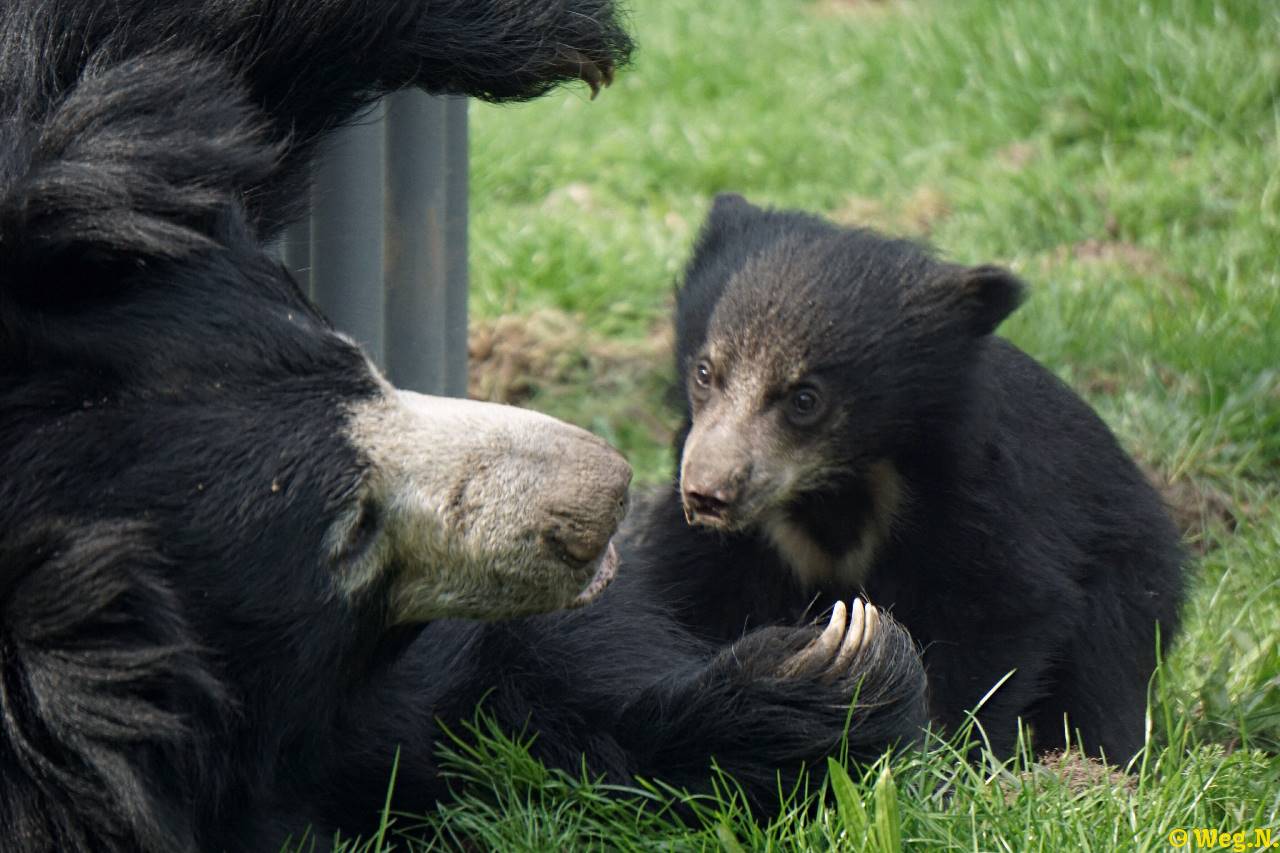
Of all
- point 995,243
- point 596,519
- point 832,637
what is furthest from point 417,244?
point 995,243

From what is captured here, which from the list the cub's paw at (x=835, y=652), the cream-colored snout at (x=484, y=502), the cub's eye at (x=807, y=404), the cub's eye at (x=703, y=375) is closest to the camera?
the cream-colored snout at (x=484, y=502)

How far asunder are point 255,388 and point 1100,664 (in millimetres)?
Result: 2482

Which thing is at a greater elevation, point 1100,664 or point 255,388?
point 255,388

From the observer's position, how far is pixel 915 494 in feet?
13.7

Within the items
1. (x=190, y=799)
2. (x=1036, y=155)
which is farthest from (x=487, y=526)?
(x=1036, y=155)

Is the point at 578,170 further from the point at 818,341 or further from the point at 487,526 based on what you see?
the point at 487,526

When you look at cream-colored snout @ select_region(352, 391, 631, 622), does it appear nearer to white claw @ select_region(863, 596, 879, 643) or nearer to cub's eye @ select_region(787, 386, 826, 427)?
white claw @ select_region(863, 596, 879, 643)

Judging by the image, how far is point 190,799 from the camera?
2.52 metres

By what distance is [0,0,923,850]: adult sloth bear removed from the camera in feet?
7.76

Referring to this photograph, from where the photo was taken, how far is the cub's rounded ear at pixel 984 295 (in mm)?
4129

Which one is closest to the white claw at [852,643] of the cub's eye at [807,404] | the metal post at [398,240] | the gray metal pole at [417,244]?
the cub's eye at [807,404]

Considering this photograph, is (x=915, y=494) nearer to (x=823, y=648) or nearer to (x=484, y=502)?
(x=823, y=648)

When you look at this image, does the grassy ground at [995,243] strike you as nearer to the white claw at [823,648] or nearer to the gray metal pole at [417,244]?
the white claw at [823,648]

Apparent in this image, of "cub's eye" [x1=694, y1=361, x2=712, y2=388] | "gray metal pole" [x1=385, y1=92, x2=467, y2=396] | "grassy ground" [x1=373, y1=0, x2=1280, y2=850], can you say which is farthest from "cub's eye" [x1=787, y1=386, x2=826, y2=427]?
"grassy ground" [x1=373, y1=0, x2=1280, y2=850]
